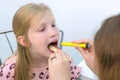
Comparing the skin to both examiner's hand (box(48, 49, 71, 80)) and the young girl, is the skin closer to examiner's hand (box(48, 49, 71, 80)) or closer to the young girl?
the young girl

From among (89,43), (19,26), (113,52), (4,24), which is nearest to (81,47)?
(89,43)

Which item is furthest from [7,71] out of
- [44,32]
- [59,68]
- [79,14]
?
[79,14]

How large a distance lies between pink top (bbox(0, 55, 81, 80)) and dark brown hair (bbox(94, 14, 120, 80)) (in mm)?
585

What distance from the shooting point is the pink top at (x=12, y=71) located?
130 cm

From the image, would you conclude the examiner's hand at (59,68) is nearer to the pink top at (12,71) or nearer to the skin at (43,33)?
the skin at (43,33)

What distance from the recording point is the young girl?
1223 mm

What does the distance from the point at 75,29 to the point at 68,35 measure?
82 millimetres

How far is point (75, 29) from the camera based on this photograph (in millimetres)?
1822

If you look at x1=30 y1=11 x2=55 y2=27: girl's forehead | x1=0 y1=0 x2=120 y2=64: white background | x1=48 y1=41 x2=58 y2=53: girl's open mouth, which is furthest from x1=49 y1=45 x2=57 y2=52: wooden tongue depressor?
x1=0 y1=0 x2=120 y2=64: white background

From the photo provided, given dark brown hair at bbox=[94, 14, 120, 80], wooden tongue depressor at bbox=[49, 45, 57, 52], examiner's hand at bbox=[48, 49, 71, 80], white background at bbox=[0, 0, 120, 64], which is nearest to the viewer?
dark brown hair at bbox=[94, 14, 120, 80]

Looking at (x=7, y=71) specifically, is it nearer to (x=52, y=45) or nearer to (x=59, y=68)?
(x=52, y=45)

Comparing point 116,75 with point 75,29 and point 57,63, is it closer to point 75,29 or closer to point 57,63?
point 57,63

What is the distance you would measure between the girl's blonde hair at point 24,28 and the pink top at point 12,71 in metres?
0.02

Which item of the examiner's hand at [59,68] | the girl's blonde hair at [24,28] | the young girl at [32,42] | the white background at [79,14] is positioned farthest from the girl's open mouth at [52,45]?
the white background at [79,14]
